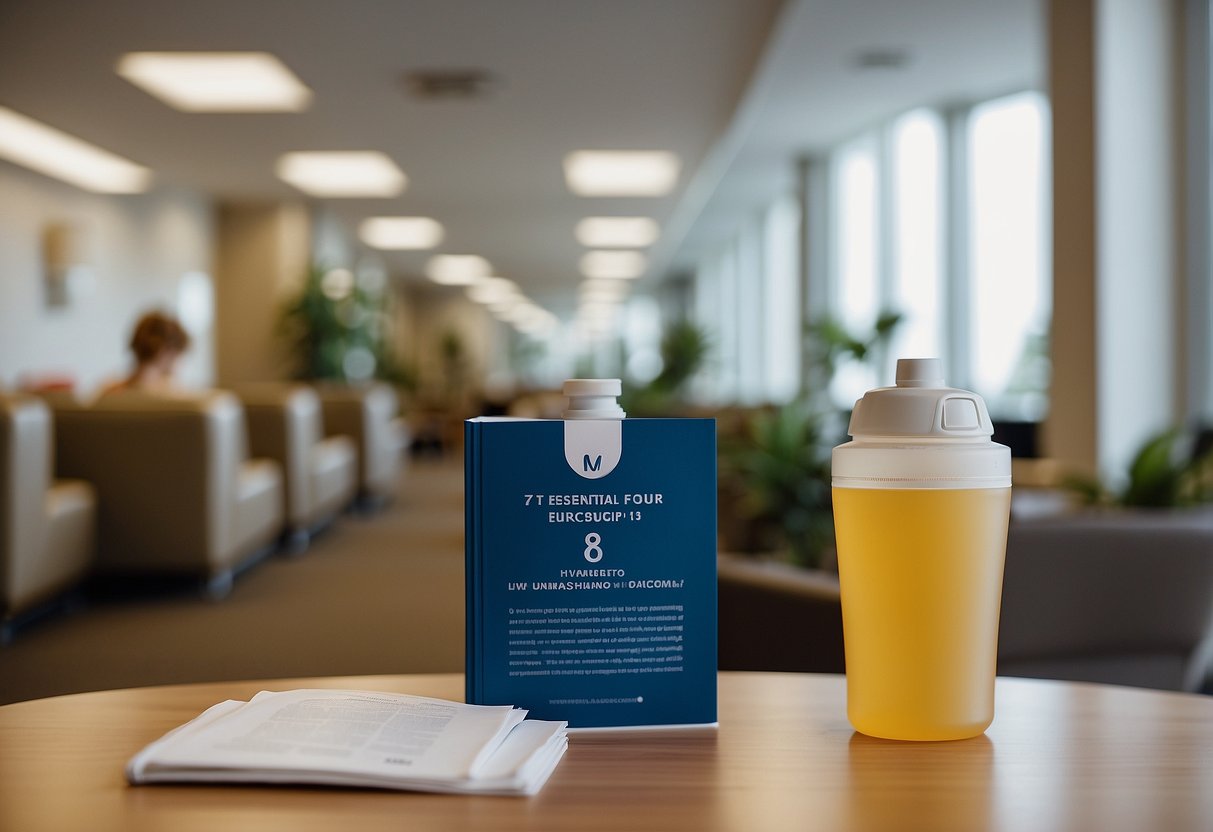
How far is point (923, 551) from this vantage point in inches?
27.1

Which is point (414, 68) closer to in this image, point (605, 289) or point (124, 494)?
point (124, 494)

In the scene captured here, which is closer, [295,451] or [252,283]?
[295,451]

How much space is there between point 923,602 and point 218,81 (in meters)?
7.19

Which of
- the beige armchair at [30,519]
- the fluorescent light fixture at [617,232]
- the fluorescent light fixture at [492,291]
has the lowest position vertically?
the beige armchair at [30,519]

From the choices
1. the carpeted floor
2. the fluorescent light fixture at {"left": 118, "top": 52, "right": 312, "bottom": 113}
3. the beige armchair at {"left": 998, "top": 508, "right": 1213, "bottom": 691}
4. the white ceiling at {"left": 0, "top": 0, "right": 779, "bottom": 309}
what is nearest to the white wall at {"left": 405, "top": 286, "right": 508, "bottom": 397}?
the white ceiling at {"left": 0, "top": 0, "right": 779, "bottom": 309}

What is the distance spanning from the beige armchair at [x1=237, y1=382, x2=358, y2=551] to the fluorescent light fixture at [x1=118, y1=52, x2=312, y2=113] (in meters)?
1.99

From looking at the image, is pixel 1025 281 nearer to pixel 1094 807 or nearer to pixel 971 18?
pixel 971 18

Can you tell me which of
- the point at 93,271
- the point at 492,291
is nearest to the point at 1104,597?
the point at 93,271

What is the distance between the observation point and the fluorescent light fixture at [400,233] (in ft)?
42.8

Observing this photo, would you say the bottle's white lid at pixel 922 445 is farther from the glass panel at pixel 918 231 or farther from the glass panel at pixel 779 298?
the glass panel at pixel 779 298

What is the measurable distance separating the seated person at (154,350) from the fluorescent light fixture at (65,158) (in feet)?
10.7

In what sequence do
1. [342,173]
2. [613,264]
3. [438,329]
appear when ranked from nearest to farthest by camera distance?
[342,173]
[613,264]
[438,329]

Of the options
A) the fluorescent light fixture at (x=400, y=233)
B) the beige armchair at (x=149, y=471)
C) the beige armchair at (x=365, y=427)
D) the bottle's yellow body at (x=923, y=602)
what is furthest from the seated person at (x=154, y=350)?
the fluorescent light fixture at (x=400, y=233)

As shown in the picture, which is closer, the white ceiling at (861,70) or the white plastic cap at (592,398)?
the white plastic cap at (592,398)
